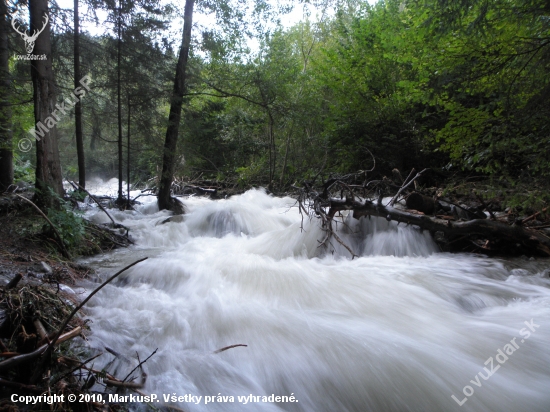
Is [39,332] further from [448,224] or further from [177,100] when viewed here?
[177,100]

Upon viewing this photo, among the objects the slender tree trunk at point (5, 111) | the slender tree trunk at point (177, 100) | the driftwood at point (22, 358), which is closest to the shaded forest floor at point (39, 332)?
the driftwood at point (22, 358)

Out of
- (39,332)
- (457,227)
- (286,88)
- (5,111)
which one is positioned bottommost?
(39,332)

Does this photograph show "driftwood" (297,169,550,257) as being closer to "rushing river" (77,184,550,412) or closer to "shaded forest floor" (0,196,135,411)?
"rushing river" (77,184,550,412)

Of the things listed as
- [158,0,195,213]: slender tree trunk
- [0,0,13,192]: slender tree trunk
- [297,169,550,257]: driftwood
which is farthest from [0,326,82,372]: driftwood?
[158,0,195,213]: slender tree trunk

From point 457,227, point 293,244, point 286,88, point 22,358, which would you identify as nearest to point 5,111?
point 293,244

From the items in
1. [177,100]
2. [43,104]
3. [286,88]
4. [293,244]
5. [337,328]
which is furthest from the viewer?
[286,88]

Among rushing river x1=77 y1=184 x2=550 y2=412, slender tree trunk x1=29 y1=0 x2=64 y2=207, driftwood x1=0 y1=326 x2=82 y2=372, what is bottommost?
rushing river x1=77 y1=184 x2=550 y2=412

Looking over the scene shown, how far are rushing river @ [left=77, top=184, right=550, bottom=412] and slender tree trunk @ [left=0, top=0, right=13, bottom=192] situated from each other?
12.9 feet

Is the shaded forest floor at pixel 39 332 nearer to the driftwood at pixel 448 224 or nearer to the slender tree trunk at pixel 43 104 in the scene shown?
the slender tree trunk at pixel 43 104

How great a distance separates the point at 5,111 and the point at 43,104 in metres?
2.98

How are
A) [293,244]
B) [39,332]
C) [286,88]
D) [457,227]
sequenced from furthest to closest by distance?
[286,88]
[293,244]
[457,227]
[39,332]

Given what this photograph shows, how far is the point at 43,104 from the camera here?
4863mm

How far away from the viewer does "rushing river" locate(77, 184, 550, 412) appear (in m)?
2.10

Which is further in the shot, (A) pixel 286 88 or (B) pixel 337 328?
(A) pixel 286 88
